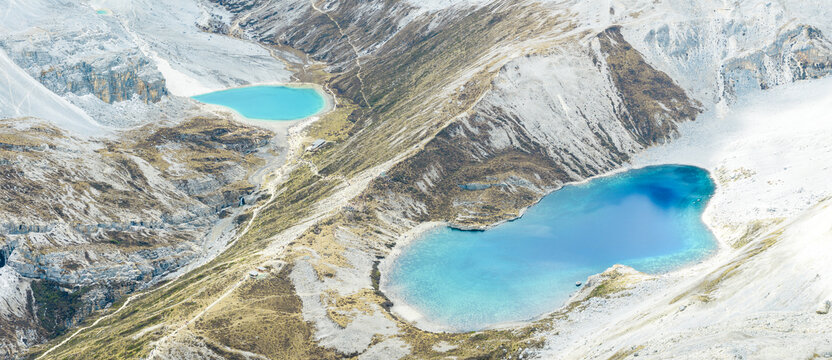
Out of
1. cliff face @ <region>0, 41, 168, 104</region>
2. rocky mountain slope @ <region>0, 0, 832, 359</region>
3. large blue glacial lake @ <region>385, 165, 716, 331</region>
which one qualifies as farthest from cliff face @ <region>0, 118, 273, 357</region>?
large blue glacial lake @ <region>385, 165, 716, 331</region>

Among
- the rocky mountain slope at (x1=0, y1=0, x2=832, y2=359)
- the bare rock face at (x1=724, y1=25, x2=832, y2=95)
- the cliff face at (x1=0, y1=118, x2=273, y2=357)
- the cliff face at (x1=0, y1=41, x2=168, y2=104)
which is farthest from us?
the bare rock face at (x1=724, y1=25, x2=832, y2=95)

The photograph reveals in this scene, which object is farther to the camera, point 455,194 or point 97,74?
point 97,74

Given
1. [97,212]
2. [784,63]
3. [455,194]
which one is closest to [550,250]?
[455,194]

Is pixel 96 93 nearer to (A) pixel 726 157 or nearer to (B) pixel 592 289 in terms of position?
(B) pixel 592 289

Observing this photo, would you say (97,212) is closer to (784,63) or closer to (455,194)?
(455,194)

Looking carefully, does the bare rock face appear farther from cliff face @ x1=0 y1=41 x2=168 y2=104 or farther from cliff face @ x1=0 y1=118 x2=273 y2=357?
cliff face @ x1=0 y1=41 x2=168 y2=104

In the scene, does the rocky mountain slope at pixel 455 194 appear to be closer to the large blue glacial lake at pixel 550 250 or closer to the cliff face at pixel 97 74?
the cliff face at pixel 97 74

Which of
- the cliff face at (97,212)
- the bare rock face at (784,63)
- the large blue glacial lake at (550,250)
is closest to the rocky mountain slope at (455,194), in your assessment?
the cliff face at (97,212)
